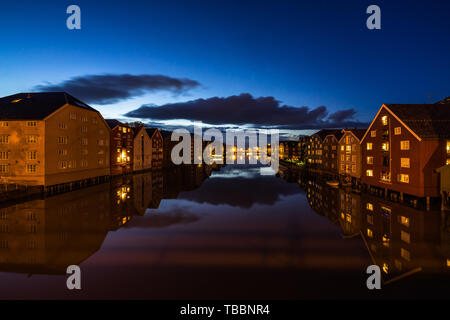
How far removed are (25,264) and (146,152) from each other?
60763 mm

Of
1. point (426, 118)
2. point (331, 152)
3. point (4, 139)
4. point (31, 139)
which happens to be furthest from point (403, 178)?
point (4, 139)

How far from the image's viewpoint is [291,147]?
140m

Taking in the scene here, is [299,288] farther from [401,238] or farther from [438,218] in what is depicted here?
[438,218]

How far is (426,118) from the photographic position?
32031mm

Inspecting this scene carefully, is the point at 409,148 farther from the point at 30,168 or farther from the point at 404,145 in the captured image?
the point at 30,168

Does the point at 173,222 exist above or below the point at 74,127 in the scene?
below

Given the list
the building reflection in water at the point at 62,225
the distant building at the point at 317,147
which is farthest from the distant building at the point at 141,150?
the distant building at the point at 317,147

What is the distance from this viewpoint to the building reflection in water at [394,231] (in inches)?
547

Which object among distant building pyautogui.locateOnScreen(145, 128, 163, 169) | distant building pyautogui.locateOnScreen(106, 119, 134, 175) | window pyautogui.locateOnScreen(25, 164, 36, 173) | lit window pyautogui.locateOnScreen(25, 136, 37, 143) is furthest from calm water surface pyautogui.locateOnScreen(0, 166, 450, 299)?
distant building pyautogui.locateOnScreen(145, 128, 163, 169)

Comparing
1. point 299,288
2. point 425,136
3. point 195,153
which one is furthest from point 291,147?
Answer: point 299,288

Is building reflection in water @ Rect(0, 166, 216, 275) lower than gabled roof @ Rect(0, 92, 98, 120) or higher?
lower

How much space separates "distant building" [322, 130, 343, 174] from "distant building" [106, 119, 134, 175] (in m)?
52.6

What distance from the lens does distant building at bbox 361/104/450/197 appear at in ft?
94.9

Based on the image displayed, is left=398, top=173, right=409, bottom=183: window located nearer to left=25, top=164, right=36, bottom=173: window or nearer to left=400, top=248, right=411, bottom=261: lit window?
left=400, top=248, right=411, bottom=261: lit window
